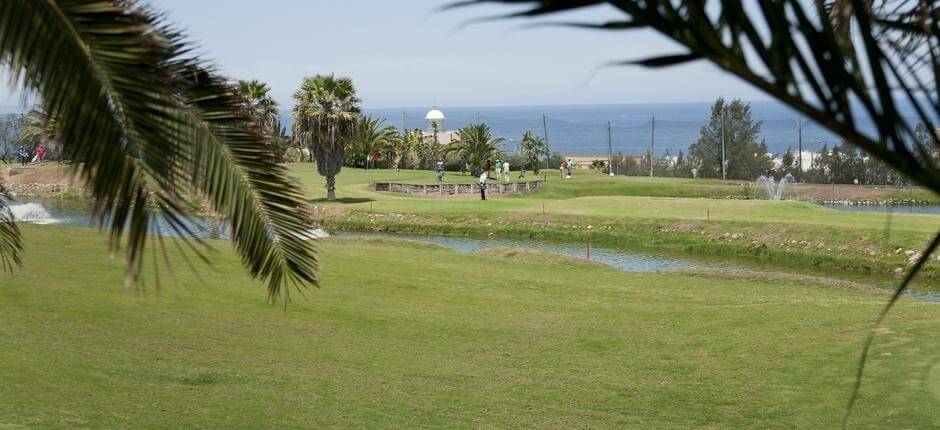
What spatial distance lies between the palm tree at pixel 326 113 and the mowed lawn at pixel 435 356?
2369cm

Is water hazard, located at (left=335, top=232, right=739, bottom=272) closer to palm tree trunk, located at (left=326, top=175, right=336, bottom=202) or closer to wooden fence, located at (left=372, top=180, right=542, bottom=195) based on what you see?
palm tree trunk, located at (left=326, top=175, right=336, bottom=202)

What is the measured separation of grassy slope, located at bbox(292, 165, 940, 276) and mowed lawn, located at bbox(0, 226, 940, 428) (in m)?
10.5

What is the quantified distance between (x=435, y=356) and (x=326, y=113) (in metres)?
30.5

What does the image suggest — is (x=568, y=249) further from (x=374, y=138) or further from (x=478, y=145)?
(x=374, y=138)

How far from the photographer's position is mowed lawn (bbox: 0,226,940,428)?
29.4ft

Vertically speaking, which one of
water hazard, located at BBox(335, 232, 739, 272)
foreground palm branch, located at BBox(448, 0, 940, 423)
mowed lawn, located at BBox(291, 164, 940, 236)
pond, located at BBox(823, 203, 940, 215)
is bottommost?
water hazard, located at BBox(335, 232, 739, 272)

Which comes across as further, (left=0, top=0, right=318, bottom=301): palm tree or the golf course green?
the golf course green

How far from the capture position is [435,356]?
37.8 feet

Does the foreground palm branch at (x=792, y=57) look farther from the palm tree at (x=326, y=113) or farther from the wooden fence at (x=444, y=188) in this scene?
the wooden fence at (x=444, y=188)

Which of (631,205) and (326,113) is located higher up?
(326,113)

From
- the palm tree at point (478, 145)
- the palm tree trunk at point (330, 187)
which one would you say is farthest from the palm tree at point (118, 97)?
the palm tree at point (478, 145)

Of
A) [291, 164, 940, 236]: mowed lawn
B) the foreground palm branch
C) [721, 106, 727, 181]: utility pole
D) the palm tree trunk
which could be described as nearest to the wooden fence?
[291, 164, 940, 236]: mowed lawn

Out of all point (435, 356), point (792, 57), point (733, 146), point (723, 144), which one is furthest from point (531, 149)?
point (792, 57)

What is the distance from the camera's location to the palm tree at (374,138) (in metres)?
61.0
